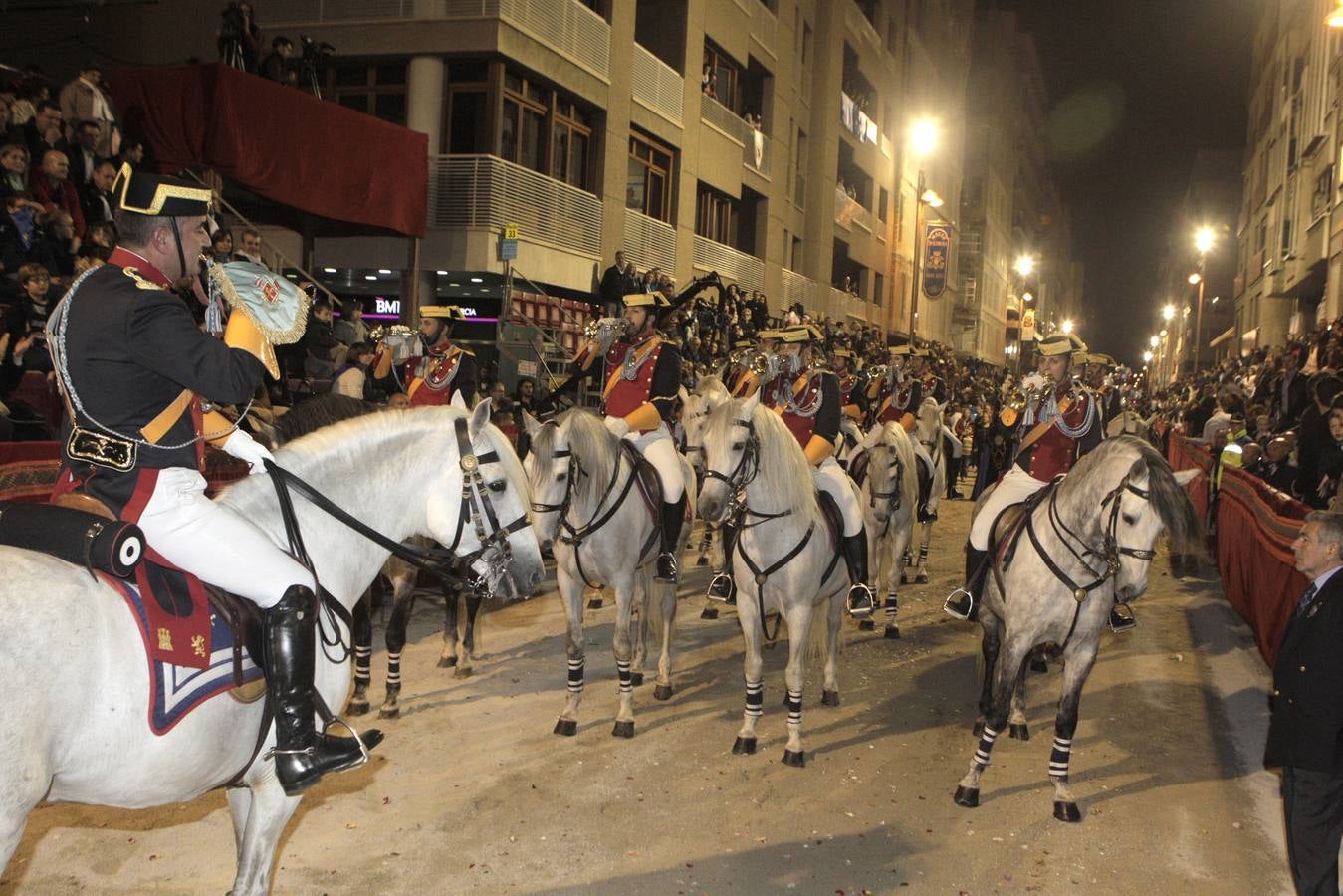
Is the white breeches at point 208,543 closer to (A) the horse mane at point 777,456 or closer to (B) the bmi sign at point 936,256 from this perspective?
(A) the horse mane at point 777,456

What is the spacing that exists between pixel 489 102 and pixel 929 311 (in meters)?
45.4

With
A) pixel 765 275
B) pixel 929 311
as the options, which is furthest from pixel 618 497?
pixel 929 311

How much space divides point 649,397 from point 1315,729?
5.58 metres

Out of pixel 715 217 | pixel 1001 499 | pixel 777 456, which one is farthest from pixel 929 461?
pixel 715 217

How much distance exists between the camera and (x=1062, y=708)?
6512 millimetres

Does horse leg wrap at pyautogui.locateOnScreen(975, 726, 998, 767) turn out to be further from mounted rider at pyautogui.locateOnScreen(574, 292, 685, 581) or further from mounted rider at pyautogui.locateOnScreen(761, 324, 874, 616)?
mounted rider at pyautogui.locateOnScreen(574, 292, 685, 581)

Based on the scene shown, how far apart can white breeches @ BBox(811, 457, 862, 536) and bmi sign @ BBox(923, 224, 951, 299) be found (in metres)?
46.3

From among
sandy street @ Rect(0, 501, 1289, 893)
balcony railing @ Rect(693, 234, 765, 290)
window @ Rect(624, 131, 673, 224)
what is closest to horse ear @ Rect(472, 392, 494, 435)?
sandy street @ Rect(0, 501, 1289, 893)

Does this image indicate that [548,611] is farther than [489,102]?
No

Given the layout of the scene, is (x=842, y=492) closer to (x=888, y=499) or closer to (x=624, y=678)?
(x=624, y=678)

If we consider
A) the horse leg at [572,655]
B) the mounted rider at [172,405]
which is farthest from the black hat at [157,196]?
the horse leg at [572,655]

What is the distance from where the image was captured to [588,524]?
776 centimetres

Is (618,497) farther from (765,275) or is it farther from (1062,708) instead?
(765,275)

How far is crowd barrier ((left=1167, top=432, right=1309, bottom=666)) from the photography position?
884 cm
